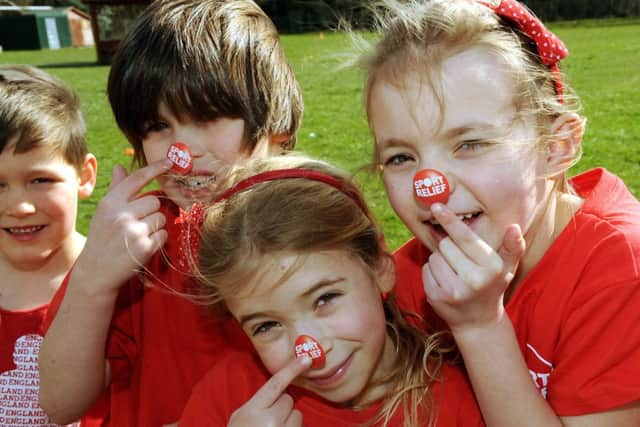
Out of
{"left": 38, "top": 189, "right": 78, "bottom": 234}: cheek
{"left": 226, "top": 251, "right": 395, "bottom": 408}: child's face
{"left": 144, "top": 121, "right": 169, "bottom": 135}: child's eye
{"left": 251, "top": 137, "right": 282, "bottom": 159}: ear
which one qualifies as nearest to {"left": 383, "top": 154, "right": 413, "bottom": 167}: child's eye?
{"left": 226, "top": 251, "right": 395, "bottom": 408}: child's face

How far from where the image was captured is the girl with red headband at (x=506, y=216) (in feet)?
6.57

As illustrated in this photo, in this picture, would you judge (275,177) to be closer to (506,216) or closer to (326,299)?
(326,299)

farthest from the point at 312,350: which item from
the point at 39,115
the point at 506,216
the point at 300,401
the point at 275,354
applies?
the point at 39,115

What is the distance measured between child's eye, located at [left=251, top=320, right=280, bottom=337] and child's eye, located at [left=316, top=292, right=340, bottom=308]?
0.46ft

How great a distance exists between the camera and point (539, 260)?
2.31 m

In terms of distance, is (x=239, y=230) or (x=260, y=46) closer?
(x=239, y=230)

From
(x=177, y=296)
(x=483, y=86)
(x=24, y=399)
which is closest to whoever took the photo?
(x=483, y=86)

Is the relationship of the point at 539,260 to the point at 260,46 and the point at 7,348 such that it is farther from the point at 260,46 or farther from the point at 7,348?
→ the point at 7,348

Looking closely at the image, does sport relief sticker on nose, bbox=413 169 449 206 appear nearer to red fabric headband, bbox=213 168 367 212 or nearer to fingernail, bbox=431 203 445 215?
fingernail, bbox=431 203 445 215

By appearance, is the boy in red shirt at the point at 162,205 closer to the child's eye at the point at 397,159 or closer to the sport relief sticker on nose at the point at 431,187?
the child's eye at the point at 397,159

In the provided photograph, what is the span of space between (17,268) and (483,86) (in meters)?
2.30

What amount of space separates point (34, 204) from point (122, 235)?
39.4 inches

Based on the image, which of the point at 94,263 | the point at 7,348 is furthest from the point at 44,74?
the point at 94,263

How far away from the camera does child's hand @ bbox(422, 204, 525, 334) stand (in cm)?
196
